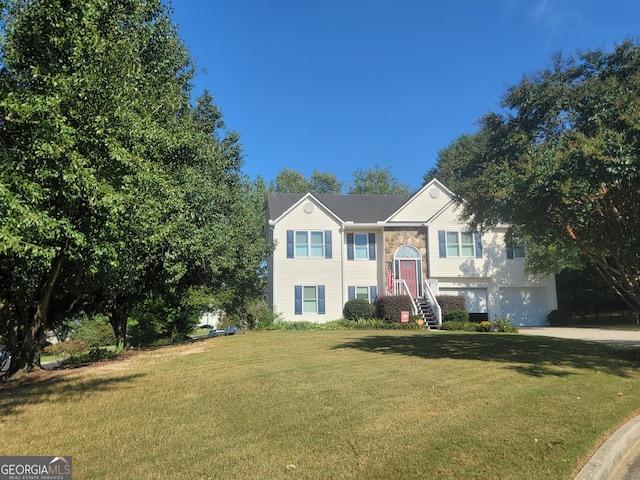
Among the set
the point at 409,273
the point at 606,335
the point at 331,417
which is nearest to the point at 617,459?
the point at 331,417

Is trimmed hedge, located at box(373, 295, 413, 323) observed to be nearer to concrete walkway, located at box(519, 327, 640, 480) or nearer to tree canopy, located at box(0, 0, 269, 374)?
tree canopy, located at box(0, 0, 269, 374)

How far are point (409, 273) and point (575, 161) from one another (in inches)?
711

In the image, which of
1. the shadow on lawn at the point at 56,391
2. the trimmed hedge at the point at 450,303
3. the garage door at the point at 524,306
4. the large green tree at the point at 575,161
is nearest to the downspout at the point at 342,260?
the trimmed hedge at the point at 450,303

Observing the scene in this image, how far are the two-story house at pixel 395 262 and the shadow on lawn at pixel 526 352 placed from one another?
11.1 m

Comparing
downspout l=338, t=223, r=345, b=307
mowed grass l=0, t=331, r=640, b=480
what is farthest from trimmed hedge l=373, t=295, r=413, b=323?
mowed grass l=0, t=331, r=640, b=480

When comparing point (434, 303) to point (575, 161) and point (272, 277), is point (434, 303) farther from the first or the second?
point (575, 161)

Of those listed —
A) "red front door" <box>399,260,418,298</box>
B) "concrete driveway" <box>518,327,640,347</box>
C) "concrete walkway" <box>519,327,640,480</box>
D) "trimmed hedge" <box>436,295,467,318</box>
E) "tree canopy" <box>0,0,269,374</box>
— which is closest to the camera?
"concrete walkway" <box>519,327,640,480</box>

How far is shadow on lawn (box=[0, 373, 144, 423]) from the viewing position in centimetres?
766

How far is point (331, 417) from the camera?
19.9 ft

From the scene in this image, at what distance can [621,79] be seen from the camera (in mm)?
10812

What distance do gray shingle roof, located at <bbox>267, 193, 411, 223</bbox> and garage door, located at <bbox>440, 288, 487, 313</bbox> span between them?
604 cm

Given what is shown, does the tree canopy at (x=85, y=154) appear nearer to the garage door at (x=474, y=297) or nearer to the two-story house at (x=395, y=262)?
the two-story house at (x=395, y=262)

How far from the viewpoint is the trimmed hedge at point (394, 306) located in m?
23.8

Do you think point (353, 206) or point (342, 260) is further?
point (353, 206)
